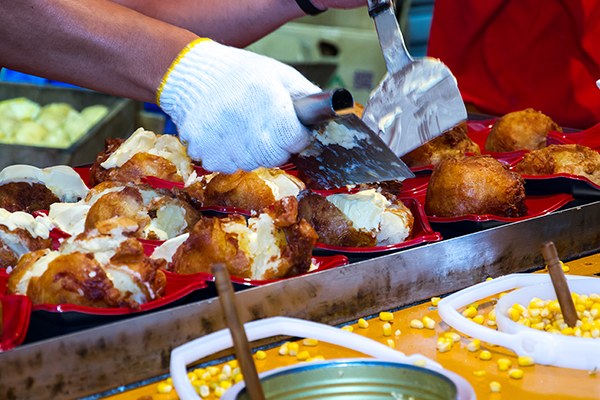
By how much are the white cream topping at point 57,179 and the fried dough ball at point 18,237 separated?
0.42 meters

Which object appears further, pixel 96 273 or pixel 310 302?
pixel 310 302

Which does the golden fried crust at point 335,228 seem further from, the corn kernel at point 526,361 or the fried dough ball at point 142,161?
the fried dough ball at point 142,161

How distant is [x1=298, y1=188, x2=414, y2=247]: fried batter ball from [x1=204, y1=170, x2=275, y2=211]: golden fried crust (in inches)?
8.7

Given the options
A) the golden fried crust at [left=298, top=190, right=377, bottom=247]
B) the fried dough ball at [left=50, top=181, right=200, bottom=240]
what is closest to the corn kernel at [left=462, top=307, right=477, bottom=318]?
the golden fried crust at [left=298, top=190, right=377, bottom=247]

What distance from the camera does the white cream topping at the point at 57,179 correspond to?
91.1 inches

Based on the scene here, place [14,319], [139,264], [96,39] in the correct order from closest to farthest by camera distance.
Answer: [14,319], [139,264], [96,39]

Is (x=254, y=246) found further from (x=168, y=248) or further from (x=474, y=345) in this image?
(x=474, y=345)

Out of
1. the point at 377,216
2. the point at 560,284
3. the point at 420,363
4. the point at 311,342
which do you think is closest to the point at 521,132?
the point at 377,216

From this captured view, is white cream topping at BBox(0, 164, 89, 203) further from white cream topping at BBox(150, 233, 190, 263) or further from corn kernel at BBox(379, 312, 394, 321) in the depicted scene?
corn kernel at BBox(379, 312, 394, 321)

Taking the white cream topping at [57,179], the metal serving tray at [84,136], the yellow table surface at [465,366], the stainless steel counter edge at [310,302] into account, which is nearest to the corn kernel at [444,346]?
the yellow table surface at [465,366]

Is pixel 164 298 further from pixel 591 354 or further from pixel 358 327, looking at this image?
pixel 591 354

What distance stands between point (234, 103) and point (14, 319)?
3.18ft

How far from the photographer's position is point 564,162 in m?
2.53

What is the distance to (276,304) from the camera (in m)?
1.60
